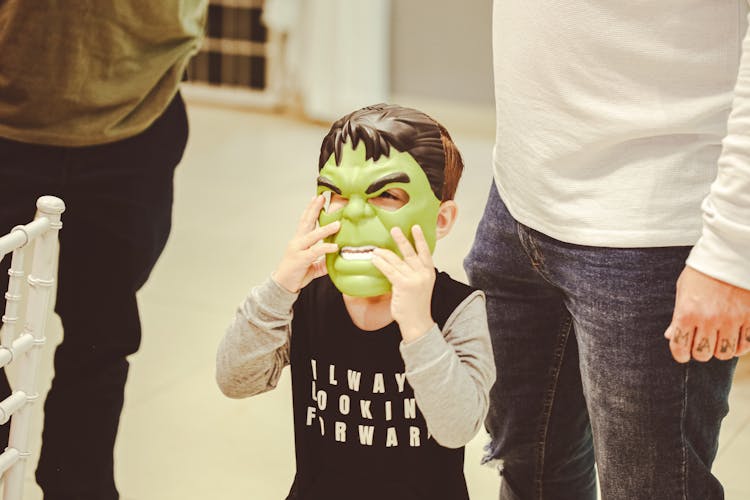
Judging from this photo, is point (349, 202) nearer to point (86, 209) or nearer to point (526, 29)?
point (526, 29)

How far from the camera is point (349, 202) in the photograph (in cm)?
130

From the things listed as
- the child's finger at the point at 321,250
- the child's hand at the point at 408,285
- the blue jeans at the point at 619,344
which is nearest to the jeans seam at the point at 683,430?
the blue jeans at the point at 619,344

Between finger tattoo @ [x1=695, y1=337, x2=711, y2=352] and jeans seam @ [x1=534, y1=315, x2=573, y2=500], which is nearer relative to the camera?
finger tattoo @ [x1=695, y1=337, x2=711, y2=352]

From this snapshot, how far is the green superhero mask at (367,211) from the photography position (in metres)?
1.28

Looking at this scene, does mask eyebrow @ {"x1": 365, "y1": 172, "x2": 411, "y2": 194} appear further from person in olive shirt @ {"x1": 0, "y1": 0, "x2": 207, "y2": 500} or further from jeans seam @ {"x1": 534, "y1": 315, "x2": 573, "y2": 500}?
person in olive shirt @ {"x1": 0, "y1": 0, "x2": 207, "y2": 500}

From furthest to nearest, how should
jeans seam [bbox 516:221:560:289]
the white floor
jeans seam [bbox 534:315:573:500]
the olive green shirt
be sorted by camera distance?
1. the white floor
2. the olive green shirt
3. jeans seam [bbox 534:315:573:500]
4. jeans seam [bbox 516:221:560:289]

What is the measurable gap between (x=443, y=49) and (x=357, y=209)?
438 centimetres

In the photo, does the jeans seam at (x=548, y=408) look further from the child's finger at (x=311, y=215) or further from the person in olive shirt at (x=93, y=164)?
the person in olive shirt at (x=93, y=164)

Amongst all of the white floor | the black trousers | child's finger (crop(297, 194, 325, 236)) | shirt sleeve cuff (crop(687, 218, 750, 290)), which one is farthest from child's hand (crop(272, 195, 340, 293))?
the white floor

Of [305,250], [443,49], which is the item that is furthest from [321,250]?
[443,49]

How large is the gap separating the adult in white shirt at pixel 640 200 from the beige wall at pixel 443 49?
Answer: 404 cm

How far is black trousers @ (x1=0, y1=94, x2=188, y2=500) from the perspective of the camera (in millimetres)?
1808

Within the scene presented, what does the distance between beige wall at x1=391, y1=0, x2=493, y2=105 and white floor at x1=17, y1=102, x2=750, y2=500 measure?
0.49ft

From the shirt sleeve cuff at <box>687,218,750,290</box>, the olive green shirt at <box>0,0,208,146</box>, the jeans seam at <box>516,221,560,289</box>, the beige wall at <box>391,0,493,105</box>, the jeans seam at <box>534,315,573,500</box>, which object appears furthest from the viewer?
the beige wall at <box>391,0,493,105</box>
